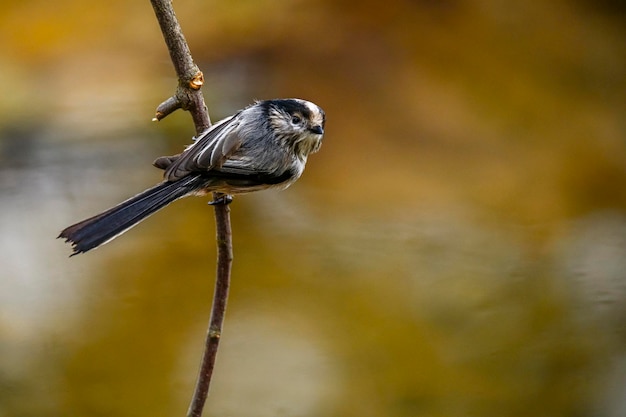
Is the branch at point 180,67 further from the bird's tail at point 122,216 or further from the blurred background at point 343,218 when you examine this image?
the blurred background at point 343,218

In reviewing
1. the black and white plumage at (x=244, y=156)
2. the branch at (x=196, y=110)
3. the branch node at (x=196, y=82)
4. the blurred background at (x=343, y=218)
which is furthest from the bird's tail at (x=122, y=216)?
the blurred background at (x=343, y=218)

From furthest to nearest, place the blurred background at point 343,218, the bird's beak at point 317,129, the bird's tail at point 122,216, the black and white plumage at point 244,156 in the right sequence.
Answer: the blurred background at point 343,218 < the bird's beak at point 317,129 < the black and white plumage at point 244,156 < the bird's tail at point 122,216

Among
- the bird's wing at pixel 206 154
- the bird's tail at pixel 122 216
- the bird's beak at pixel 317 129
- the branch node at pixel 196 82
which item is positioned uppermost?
the bird's beak at pixel 317 129

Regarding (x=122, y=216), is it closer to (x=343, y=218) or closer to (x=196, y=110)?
(x=196, y=110)

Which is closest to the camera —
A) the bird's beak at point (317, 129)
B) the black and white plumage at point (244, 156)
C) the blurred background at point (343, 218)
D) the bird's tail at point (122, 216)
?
the bird's tail at point (122, 216)

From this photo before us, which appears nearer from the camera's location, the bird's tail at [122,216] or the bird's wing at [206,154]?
the bird's tail at [122,216]

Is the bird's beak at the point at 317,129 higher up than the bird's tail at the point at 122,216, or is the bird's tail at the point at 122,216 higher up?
the bird's beak at the point at 317,129

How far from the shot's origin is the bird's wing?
1.97 meters

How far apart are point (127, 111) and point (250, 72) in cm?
69

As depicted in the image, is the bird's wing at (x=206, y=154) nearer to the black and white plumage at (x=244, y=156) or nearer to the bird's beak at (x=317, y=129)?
the black and white plumage at (x=244, y=156)

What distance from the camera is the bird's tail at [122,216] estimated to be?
1628 millimetres

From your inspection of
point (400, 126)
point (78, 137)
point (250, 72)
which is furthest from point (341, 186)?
point (78, 137)

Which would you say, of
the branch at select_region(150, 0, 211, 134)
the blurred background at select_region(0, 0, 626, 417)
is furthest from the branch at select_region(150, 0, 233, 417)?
the blurred background at select_region(0, 0, 626, 417)

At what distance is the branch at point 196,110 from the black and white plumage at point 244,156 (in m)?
0.15
